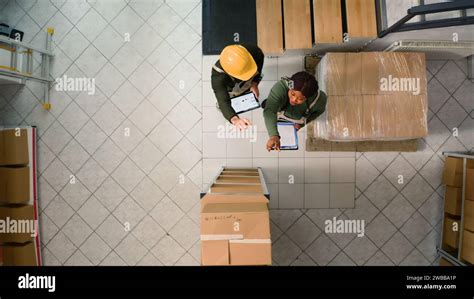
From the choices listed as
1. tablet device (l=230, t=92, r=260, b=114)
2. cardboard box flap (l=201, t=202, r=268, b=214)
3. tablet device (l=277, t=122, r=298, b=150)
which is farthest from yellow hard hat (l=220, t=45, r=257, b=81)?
cardboard box flap (l=201, t=202, r=268, b=214)

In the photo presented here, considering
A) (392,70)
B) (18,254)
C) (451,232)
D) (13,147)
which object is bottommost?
(18,254)

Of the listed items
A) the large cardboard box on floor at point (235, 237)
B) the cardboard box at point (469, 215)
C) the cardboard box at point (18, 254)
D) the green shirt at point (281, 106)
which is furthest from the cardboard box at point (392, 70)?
the cardboard box at point (18, 254)

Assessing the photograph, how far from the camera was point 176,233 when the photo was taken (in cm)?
395

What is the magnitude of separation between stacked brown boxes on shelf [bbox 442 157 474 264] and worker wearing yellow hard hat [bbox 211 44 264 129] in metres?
2.68

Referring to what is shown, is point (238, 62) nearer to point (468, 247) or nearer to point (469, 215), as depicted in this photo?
point (469, 215)

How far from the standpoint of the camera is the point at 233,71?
2.69 meters

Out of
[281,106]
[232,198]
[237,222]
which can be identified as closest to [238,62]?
[281,106]

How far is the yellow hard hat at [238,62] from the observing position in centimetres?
261

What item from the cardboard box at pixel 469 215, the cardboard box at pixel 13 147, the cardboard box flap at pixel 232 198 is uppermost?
the cardboard box at pixel 13 147

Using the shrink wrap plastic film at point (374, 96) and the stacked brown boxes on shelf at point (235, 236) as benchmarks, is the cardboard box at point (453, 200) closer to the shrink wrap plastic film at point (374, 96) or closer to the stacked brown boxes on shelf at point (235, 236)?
the shrink wrap plastic film at point (374, 96)

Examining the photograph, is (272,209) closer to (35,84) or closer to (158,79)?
(158,79)

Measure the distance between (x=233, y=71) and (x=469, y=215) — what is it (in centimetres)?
309

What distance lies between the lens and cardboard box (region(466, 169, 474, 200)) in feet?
11.1
